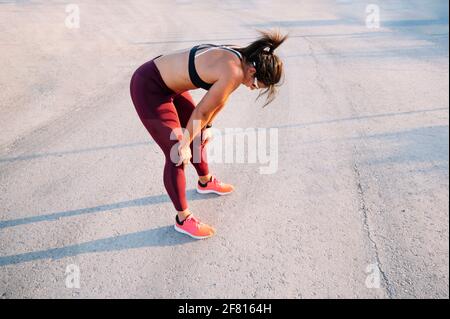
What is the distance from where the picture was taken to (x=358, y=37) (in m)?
8.66

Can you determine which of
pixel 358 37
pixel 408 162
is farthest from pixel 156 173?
pixel 358 37

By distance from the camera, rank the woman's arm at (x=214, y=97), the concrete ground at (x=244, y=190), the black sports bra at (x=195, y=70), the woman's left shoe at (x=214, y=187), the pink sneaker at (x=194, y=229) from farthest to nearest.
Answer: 1. the woman's left shoe at (x=214, y=187)
2. the pink sneaker at (x=194, y=229)
3. the concrete ground at (x=244, y=190)
4. the black sports bra at (x=195, y=70)
5. the woman's arm at (x=214, y=97)

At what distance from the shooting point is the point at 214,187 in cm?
343

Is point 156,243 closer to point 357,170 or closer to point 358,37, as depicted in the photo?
point 357,170

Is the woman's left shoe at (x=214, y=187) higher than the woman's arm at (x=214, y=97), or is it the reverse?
the woman's arm at (x=214, y=97)

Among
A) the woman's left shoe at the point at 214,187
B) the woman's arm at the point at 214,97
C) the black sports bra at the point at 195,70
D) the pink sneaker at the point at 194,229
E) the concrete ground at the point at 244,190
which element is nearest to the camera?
the woman's arm at the point at 214,97

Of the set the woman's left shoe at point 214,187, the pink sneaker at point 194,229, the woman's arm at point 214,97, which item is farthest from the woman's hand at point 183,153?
the woman's left shoe at point 214,187

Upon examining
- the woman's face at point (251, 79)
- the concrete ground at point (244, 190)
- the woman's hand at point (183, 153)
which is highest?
the woman's face at point (251, 79)

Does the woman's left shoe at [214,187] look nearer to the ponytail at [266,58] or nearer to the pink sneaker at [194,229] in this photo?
the pink sneaker at [194,229]

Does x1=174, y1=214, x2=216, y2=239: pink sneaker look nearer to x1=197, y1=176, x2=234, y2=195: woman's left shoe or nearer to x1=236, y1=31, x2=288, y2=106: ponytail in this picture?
x1=197, y1=176, x2=234, y2=195: woman's left shoe

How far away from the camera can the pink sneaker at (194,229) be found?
2.90m

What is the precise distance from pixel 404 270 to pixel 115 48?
7.30 meters

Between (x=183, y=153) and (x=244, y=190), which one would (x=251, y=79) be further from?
(x=244, y=190)

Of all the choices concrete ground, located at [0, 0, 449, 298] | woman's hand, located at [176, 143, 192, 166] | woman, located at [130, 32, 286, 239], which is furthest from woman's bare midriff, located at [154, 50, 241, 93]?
concrete ground, located at [0, 0, 449, 298]
